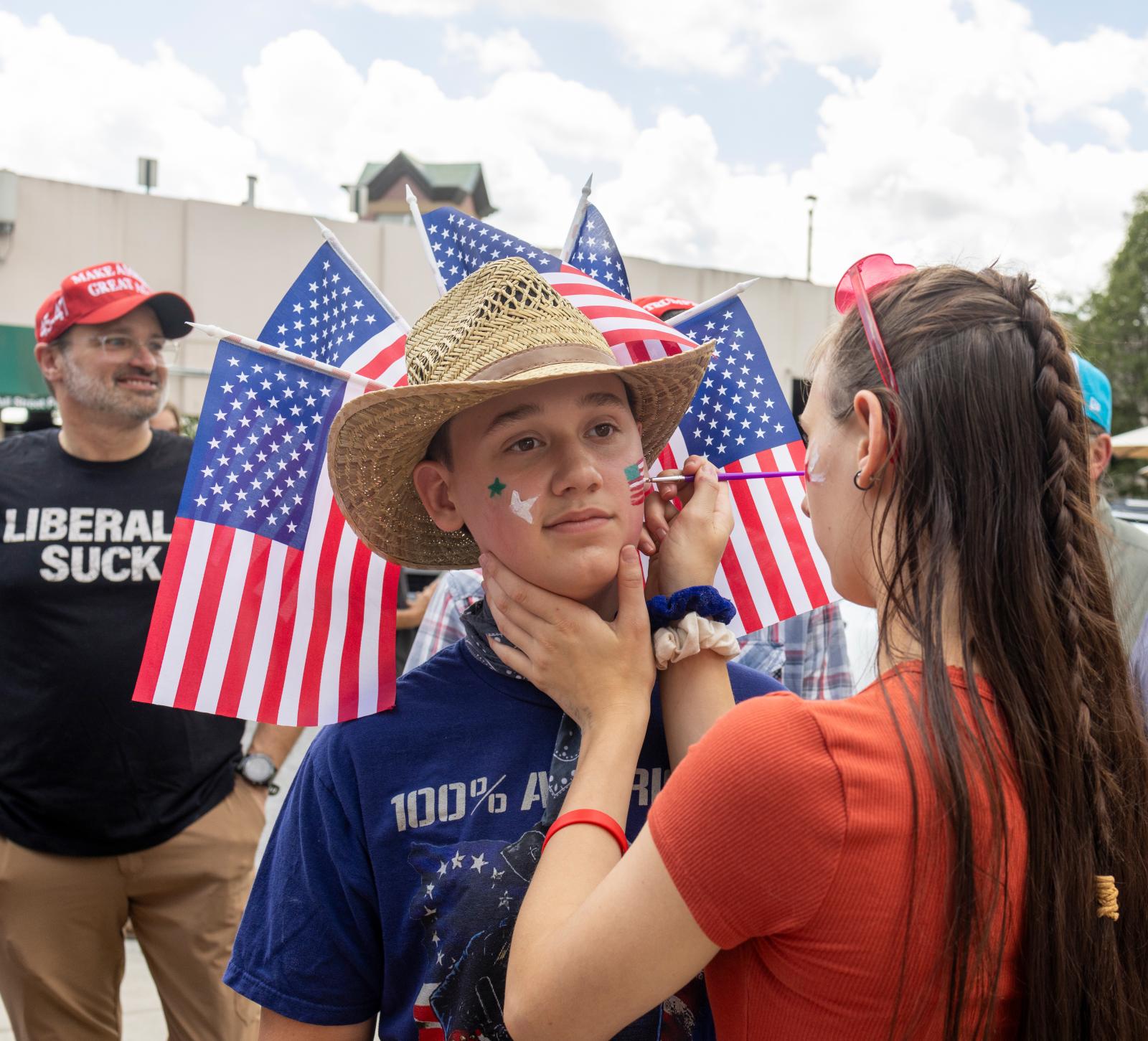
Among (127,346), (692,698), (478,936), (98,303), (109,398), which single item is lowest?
(478,936)

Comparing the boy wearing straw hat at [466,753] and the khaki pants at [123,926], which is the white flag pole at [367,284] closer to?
the boy wearing straw hat at [466,753]

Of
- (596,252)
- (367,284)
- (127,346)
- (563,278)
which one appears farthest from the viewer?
(127,346)

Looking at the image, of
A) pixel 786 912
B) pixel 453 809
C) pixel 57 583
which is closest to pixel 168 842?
pixel 57 583

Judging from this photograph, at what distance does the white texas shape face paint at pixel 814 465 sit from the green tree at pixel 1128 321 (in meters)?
28.7

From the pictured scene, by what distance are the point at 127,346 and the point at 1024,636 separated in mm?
3425

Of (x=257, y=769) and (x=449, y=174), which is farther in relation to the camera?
(x=449, y=174)

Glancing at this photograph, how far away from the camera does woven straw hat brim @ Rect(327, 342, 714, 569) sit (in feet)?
4.90

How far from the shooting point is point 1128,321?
2814cm

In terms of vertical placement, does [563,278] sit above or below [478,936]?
above

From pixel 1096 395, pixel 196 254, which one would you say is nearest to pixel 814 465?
pixel 1096 395

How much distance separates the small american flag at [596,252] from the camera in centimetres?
213

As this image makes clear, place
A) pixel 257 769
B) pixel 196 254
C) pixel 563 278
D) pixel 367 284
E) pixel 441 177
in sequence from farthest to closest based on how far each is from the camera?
1. pixel 441 177
2. pixel 196 254
3. pixel 257 769
4. pixel 367 284
5. pixel 563 278

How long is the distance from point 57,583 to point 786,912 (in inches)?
112

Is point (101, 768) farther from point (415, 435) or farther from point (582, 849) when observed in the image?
point (582, 849)
